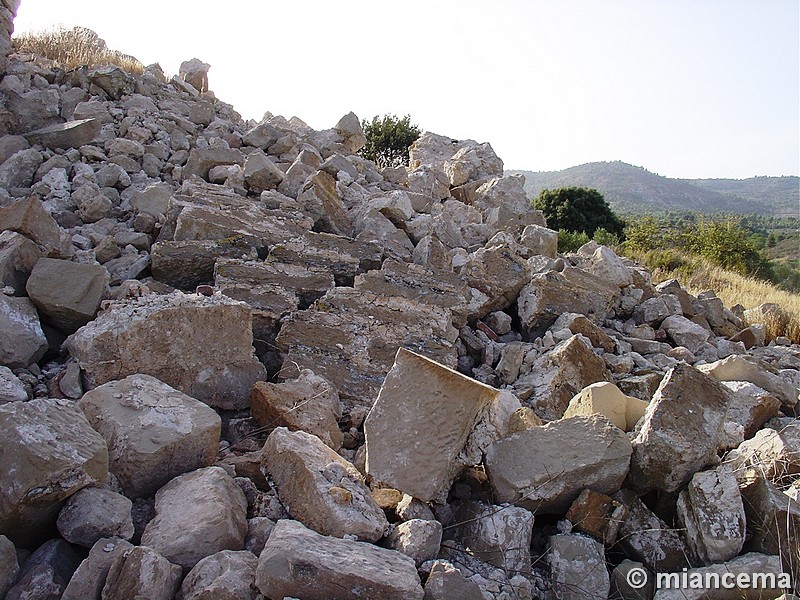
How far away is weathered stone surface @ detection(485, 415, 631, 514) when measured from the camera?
8.69 feet

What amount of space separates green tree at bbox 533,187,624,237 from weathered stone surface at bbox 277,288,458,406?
687 inches

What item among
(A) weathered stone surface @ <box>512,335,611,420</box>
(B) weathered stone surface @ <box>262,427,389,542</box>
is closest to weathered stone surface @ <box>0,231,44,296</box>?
(B) weathered stone surface @ <box>262,427,389,542</box>

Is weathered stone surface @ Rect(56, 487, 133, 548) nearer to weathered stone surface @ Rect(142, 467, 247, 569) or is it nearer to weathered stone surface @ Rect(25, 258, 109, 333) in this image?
weathered stone surface @ Rect(142, 467, 247, 569)

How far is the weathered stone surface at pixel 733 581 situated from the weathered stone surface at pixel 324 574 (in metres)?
1.06

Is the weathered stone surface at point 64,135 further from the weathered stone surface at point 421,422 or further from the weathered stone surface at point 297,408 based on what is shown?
the weathered stone surface at point 421,422

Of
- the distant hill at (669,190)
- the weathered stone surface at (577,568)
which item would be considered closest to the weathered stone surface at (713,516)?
the weathered stone surface at (577,568)

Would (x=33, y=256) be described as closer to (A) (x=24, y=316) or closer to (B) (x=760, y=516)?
(A) (x=24, y=316)

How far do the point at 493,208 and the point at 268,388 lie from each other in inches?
212

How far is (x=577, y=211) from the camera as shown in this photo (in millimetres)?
21750

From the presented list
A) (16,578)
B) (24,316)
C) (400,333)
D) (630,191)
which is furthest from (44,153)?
(630,191)

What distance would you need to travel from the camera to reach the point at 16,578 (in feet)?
6.78

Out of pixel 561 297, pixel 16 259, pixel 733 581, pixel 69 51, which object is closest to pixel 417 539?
pixel 733 581

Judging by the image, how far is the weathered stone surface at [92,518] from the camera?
2193 mm

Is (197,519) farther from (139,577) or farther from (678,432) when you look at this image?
(678,432)
